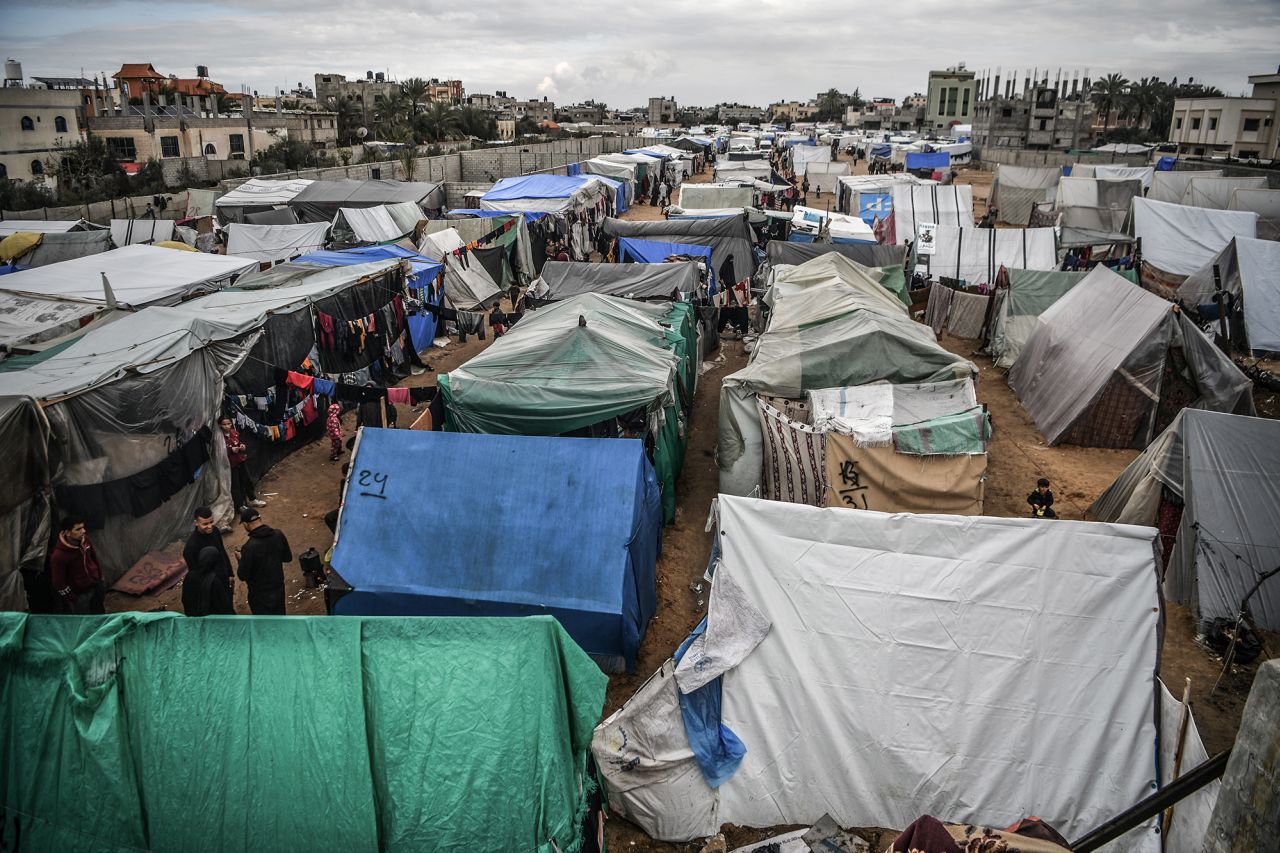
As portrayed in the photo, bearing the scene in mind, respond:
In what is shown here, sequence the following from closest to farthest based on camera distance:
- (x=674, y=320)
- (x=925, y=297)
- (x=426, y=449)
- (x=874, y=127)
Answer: (x=426, y=449) → (x=674, y=320) → (x=925, y=297) → (x=874, y=127)

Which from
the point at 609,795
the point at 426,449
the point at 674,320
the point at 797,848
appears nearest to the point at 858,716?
the point at 797,848

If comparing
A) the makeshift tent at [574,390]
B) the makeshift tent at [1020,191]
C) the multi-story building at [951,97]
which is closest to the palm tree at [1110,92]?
the multi-story building at [951,97]

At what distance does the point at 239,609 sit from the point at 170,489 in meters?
2.03

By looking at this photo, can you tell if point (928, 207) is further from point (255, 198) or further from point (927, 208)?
point (255, 198)

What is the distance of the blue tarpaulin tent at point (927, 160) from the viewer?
170 feet

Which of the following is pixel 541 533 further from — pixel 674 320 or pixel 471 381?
pixel 674 320

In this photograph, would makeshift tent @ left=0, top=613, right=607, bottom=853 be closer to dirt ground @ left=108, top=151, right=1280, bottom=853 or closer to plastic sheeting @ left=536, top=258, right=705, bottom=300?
dirt ground @ left=108, top=151, right=1280, bottom=853

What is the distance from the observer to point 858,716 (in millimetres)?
5020

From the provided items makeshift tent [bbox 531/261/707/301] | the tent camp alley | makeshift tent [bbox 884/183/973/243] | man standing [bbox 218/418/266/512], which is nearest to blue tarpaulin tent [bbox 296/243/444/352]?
the tent camp alley

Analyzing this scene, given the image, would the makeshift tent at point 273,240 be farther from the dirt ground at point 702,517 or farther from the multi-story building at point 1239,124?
the multi-story building at point 1239,124

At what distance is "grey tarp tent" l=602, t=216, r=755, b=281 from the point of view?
61.6 ft

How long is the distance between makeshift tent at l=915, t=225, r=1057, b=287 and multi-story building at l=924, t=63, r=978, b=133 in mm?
95597

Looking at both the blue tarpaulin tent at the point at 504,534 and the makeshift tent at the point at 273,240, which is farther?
the makeshift tent at the point at 273,240

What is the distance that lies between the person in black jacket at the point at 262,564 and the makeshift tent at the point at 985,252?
17.6m
